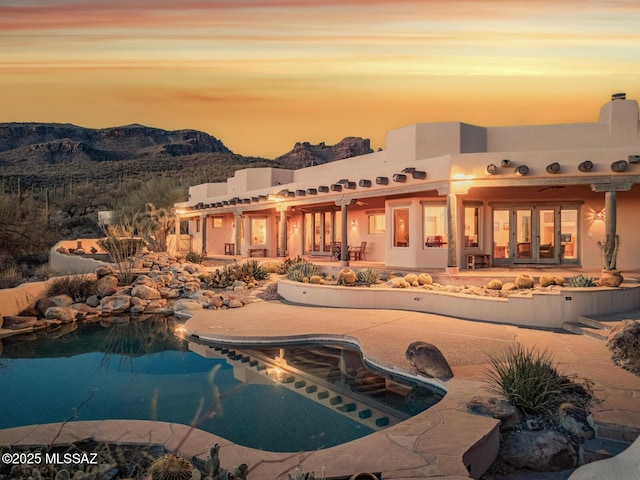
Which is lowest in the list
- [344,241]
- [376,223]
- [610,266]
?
[610,266]

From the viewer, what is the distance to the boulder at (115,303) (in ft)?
40.4

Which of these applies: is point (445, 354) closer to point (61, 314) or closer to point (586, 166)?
point (586, 166)

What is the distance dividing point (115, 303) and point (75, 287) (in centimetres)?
165

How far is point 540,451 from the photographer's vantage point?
4.12 metres

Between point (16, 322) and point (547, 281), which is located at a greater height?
point (547, 281)

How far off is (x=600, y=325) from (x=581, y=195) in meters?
7.80

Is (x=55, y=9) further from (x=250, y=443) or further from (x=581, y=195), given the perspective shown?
(x=581, y=195)

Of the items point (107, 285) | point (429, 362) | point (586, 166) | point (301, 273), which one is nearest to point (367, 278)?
point (301, 273)

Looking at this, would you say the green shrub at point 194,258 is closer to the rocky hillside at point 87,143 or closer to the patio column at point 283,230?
the patio column at point 283,230

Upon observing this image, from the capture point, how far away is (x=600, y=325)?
27.7ft

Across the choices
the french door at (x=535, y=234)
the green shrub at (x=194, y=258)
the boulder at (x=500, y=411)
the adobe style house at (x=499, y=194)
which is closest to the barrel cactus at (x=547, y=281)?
the adobe style house at (x=499, y=194)

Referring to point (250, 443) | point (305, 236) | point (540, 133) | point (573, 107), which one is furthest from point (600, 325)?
point (573, 107)

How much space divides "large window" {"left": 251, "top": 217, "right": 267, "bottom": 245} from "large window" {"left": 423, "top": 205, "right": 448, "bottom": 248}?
36.1 feet

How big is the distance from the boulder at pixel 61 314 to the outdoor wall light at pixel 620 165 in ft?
45.8
